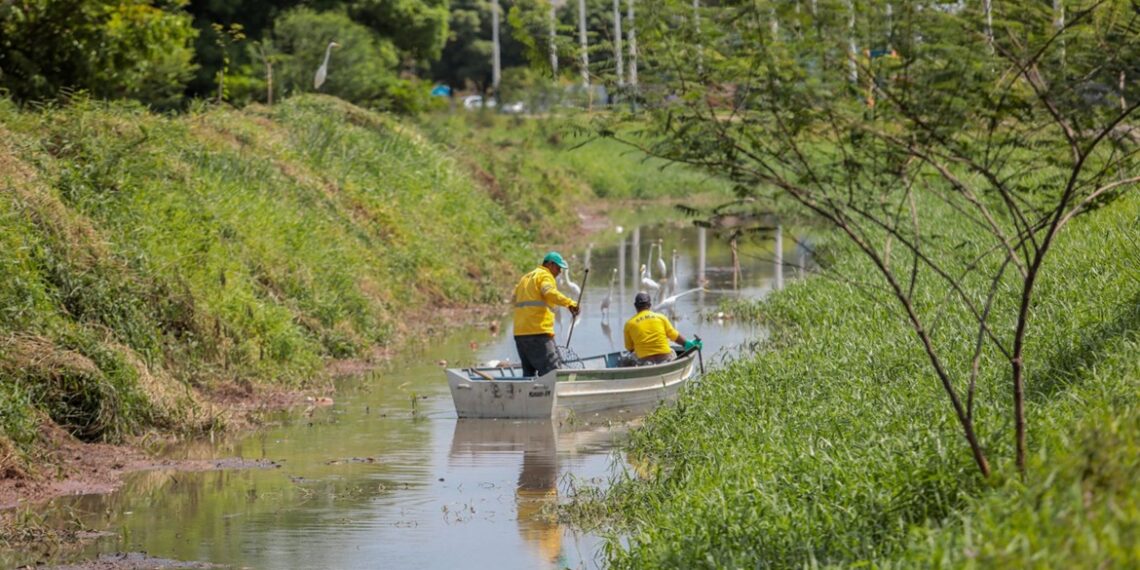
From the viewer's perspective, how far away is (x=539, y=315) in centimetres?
1603

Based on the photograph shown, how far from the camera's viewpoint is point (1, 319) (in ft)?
43.7

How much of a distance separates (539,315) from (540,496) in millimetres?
3862

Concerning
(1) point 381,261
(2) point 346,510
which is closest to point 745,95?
(2) point 346,510

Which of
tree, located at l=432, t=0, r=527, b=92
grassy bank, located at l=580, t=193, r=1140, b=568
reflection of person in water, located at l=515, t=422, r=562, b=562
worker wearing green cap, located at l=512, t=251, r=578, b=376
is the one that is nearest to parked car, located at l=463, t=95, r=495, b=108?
tree, located at l=432, t=0, r=527, b=92

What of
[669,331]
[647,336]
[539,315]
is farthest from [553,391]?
[669,331]

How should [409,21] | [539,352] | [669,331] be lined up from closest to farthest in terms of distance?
[539,352] < [669,331] < [409,21]

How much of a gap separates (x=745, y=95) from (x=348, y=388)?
1022 cm

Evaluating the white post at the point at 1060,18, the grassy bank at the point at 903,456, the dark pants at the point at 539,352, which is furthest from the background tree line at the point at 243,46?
the dark pants at the point at 539,352

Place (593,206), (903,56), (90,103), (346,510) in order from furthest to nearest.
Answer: (593,206) < (90,103) < (346,510) < (903,56)

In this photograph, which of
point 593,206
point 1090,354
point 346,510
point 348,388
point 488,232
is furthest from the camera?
point 593,206

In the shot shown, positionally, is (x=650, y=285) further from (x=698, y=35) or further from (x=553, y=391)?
(x=698, y=35)

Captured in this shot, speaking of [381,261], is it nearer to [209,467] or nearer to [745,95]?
[209,467]

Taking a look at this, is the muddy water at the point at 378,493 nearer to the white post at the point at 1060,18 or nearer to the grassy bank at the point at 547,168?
the white post at the point at 1060,18

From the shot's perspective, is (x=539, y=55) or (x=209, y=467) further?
(x=209, y=467)
